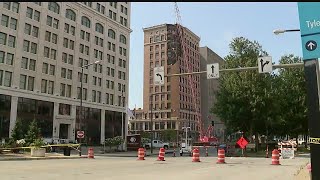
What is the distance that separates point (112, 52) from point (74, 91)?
52.4ft

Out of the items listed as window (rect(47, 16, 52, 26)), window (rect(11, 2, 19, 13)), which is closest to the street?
window (rect(11, 2, 19, 13))

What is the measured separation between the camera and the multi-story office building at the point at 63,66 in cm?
6147

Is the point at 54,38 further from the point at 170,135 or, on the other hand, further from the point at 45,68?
the point at 170,135

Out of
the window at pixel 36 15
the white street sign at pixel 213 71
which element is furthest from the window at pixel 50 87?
the white street sign at pixel 213 71

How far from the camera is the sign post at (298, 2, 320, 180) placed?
1148 cm

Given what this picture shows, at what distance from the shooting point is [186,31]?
158m

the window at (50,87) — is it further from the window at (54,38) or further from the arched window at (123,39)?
the arched window at (123,39)

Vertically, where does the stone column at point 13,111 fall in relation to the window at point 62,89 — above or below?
below

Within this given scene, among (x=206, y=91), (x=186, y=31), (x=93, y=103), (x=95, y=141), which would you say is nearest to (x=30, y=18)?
(x=93, y=103)

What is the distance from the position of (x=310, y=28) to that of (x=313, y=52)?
74 centimetres

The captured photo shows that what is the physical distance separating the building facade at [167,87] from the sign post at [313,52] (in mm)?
127034

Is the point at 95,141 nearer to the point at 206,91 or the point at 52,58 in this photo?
the point at 52,58

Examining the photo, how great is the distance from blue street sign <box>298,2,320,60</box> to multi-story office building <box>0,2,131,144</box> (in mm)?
54898

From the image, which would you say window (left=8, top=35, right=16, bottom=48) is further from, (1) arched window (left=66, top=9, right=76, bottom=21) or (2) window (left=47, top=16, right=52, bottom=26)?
(1) arched window (left=66, top=9, right=76, bottom=21)
